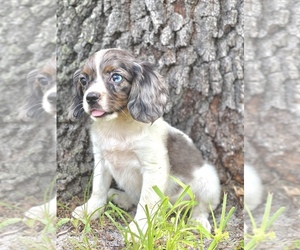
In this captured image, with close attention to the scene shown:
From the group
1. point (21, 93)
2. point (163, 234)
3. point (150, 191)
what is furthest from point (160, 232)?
point (21, 93)

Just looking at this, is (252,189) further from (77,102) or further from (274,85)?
(77,102)

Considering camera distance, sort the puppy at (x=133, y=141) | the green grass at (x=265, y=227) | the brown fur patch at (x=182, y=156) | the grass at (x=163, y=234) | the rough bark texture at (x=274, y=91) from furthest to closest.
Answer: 1. the brown fur patch at (x=182, y=156)
2. the puppy at (x=133, y=141)
3. the grass at (x=163, y=234)
4. the green grass at (x=265, y=227)
5. the rough bark texture at (x=274, y=91)

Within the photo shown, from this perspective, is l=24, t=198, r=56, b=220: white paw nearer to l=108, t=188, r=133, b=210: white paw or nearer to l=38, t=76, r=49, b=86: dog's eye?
l=38, t=76, r=49, b=86: dog's eye

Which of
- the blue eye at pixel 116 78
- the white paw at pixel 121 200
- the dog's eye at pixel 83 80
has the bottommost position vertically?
the white paw at pixel 121 200

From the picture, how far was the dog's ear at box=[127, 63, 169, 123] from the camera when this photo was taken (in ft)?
8.58

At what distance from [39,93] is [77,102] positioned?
51cm

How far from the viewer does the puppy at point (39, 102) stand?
2133 millimetres

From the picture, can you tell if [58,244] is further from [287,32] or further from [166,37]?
[287,32]

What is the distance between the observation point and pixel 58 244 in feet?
8.73

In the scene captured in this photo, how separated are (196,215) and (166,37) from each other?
1046mm

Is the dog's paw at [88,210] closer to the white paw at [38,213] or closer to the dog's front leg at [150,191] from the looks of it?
the dog's front leg at [150,191]

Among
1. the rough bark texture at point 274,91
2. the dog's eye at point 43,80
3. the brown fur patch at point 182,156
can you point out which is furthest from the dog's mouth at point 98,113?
the rough bark texture at point 274,91

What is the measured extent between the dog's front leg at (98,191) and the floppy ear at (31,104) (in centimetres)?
75

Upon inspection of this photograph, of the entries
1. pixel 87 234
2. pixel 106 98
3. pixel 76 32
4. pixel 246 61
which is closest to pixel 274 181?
pixel 246 61
